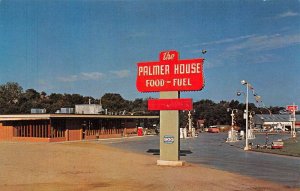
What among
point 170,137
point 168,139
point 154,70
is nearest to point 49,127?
point 154,70

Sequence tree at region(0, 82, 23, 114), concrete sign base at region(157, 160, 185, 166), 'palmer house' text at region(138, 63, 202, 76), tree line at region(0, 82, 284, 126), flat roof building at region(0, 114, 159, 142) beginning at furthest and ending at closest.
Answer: tree at region(0, 82, 23, 114) → tree line at region(0, 82, 284, 126) → flat roof building at region(0, 114, 159, 142) → 'palmer house' text at region(138, 63, 202, 76) → concrete sign base at region(157, 160, 185, 166)

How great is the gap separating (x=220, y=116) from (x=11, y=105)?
79.7 m

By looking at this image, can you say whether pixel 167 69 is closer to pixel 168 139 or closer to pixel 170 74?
pixel 170 74

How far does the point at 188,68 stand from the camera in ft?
94.4

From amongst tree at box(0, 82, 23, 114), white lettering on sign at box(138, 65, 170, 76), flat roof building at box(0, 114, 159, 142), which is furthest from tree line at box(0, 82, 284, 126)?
white lettering on sign at box(138, 65, 170, 76)

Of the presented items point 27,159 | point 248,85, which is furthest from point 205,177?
point 248,85

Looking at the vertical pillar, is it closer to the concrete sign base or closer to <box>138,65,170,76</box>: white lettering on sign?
the concrete sign base

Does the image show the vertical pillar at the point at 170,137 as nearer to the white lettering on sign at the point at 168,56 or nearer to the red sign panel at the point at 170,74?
the red sign panel at the point at 170,74

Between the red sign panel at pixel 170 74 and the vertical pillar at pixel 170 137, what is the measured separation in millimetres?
775

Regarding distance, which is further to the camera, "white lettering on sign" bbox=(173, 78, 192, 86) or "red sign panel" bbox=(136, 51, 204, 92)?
"white lettering on sign" bbox=(173, 78, 192, 86)

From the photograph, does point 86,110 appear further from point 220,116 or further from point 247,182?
point 220,116

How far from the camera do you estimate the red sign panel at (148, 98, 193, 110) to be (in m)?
28.4

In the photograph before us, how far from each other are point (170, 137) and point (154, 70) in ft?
16.3

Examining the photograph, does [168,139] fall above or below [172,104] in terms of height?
below
